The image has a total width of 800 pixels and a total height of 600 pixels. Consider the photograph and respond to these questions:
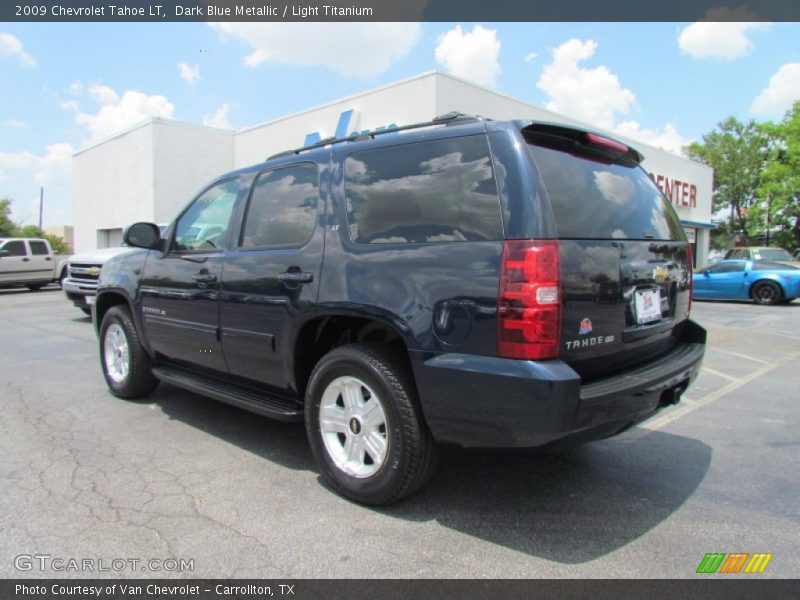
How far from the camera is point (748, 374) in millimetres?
6496

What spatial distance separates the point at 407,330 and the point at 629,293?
1161 millimetres

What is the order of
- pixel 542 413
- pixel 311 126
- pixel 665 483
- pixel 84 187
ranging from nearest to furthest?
pixel 542 413, pixel 665 483, pixel 311 126, pixel 84 187

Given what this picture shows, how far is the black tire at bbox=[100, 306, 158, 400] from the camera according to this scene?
15.5ft

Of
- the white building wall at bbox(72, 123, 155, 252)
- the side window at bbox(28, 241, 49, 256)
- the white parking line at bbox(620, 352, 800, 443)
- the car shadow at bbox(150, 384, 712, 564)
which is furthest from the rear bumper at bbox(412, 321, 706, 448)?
the white building wall at bbox(72, 123, 155, 252)

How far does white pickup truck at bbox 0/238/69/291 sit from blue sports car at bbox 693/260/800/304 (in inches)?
794

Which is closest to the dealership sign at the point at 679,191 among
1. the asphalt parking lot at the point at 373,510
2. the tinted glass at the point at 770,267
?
the tinted glass at the point at 770,267

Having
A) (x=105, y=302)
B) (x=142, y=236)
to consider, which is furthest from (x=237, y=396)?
(x=105, y=302)

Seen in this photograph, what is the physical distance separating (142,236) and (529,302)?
333 cm

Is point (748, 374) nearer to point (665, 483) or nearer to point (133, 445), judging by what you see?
point (665, 483)

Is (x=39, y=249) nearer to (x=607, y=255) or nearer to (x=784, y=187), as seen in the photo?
(x=607, y=255)

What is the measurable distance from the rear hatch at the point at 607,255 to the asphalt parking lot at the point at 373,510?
82cm

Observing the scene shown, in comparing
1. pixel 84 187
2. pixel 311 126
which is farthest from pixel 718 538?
pixel 84 187

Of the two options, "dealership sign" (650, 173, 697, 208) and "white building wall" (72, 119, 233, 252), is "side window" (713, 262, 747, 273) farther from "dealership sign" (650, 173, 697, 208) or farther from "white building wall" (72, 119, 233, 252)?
"white building wall" (72, 119, 233, 252)

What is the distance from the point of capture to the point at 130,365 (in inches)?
187
